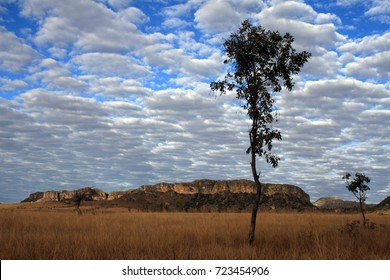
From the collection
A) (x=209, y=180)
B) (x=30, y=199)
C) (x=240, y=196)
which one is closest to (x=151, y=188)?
(x=209, y=180)

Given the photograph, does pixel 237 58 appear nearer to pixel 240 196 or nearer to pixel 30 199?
pixel 240 196

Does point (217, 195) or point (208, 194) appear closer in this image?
point (217, 195)

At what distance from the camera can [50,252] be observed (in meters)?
9.47

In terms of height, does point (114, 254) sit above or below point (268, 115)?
below

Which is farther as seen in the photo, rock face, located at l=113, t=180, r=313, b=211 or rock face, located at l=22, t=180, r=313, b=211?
rock face, located at l=22, t=180, r=313, b=211

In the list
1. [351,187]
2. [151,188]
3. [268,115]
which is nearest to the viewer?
[268,115]

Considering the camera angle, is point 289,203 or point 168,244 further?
point 289,203

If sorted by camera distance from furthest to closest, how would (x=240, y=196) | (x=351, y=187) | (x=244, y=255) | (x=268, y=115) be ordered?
(x=240, y=196) < (x=351, y=187) < (x=268, y=115) < (x=244, y=255)

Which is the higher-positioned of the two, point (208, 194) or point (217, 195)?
point (208, 194)

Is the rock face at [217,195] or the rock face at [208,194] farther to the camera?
the rock face at [208,194]

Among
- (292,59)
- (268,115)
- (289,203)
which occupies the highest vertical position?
(292,59)

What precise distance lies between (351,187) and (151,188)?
10798 centimetres

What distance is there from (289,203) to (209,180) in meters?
41.8
